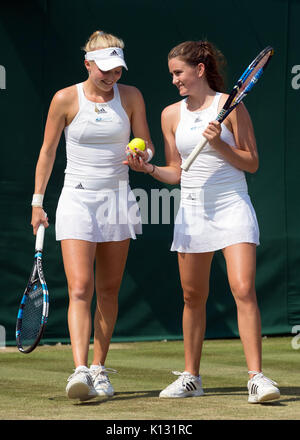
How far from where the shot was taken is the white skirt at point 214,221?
505cm

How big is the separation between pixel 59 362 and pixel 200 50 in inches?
109

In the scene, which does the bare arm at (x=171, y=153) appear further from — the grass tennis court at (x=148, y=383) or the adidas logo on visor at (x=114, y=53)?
the grass tennis court at (x=148, y=383)

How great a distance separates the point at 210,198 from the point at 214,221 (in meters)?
0.12

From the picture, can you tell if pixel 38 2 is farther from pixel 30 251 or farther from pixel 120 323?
pixel 120 323

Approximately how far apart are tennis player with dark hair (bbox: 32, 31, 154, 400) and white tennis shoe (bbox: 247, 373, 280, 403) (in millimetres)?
810

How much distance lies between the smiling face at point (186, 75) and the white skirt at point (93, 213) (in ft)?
1.92

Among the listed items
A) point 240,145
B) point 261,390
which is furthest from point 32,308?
point 240,145

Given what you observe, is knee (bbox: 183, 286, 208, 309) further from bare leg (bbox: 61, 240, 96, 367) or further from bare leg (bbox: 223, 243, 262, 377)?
bare leg (bbox: 61, 240, 96, 367)

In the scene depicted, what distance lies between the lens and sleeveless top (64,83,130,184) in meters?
5.17

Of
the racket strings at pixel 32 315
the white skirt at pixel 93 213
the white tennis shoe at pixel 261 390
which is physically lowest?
the white tennis shoe at pixel 261 390

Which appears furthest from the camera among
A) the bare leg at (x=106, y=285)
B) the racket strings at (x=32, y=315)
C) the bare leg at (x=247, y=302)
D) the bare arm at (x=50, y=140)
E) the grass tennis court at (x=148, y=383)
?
the bare leg at (x=106, y=285)

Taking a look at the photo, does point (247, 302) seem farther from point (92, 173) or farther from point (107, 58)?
point (107, 58)

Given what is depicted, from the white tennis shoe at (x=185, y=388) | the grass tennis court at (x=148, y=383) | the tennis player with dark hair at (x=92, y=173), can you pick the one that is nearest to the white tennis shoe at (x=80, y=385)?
the grass tennis court at (x=148, y=383)
